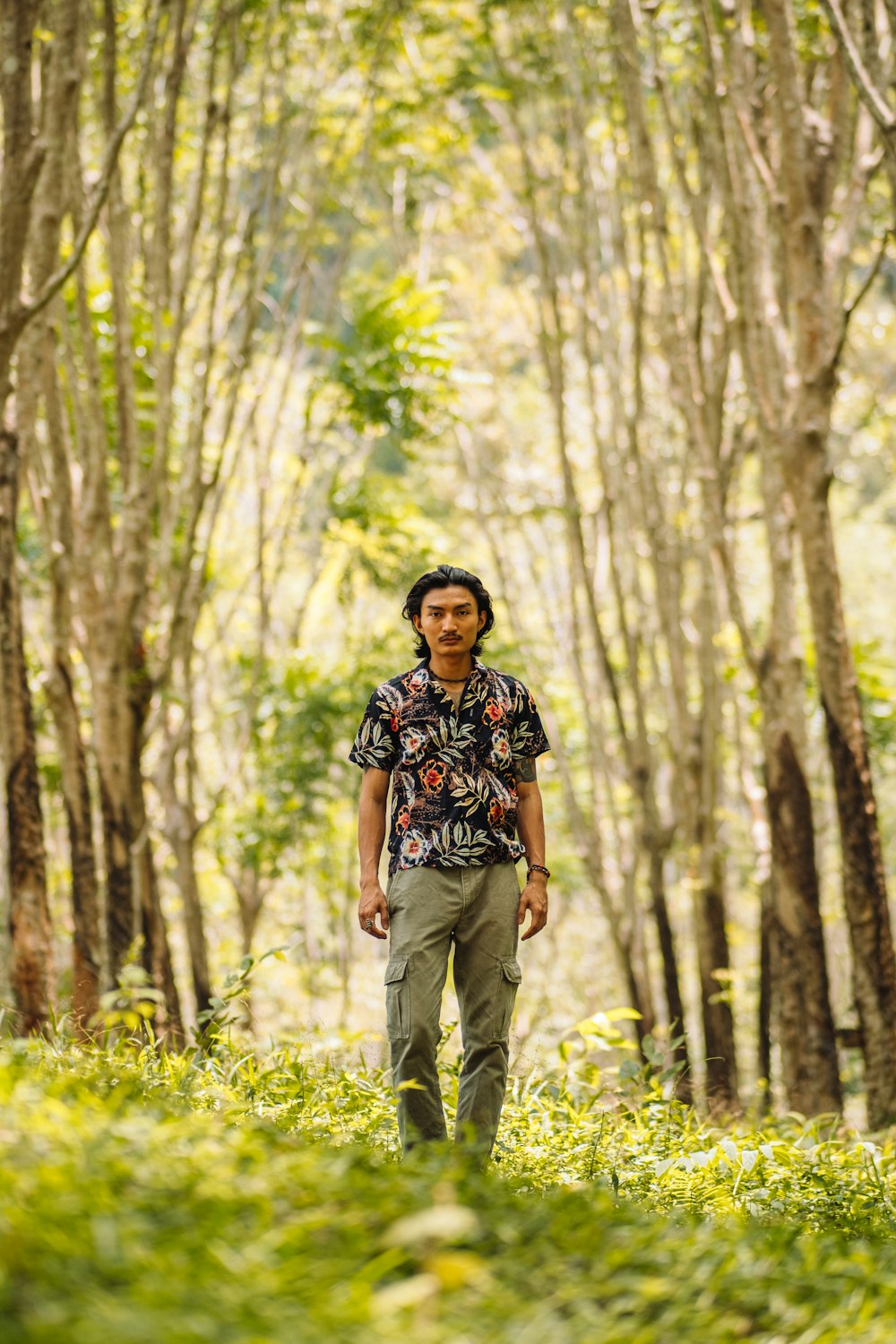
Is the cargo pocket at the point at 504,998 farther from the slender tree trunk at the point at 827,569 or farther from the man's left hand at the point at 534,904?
the slender tree trunk at the point at 827,569

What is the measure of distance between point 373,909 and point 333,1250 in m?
1.82

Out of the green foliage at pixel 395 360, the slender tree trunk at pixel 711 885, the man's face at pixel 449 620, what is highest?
the green foliage at pixel 395 360

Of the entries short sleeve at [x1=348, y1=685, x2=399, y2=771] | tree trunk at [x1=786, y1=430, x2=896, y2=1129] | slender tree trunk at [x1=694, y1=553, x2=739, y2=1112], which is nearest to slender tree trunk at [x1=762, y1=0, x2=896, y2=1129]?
tree trunk at [x1=786, y1=430, x2=896, y2=1129]

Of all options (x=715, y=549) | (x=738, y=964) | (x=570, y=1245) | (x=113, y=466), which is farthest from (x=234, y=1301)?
(x=738, y=964)

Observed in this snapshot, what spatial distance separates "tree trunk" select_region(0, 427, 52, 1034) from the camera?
17.7 ft

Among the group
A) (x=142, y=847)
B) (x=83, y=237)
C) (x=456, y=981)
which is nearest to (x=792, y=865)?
(x=142, y=847)

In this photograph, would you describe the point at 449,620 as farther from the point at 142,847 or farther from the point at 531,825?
the point at 142,847

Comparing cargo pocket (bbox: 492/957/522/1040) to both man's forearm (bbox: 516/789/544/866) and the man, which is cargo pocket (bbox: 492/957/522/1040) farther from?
man's forearm (bbox: 516/789/544/866)

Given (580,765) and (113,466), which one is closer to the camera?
(113,466)

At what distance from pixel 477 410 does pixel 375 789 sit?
1336 cm

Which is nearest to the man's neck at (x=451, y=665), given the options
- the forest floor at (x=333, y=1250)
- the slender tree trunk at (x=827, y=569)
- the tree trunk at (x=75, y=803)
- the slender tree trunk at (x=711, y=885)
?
the forest floor at (x=333, y=1250)

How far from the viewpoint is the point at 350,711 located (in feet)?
38.0

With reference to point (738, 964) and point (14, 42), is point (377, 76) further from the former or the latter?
point (738, 964)

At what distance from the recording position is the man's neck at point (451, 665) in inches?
147
